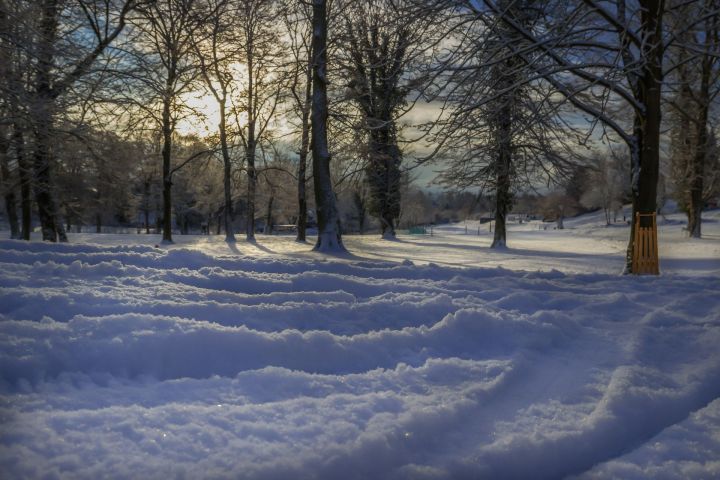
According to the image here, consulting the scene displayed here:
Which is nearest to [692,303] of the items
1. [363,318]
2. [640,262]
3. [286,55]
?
[363,318]

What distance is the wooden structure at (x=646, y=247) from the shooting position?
7602 mm

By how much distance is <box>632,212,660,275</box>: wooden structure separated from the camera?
7602 mm

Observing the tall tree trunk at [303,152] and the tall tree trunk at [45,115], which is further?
the tall tree trunk at [303,152]

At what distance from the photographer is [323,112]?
11.4 meters

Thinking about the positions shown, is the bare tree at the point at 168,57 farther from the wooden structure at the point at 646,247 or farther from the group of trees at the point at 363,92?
the wooden structure at the point at 646,247

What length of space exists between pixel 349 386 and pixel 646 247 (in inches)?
287

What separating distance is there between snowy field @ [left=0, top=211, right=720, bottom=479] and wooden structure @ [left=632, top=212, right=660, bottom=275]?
3.81m

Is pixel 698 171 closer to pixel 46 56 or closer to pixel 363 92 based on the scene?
pixel 363 92

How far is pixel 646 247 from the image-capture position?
7.68 meters

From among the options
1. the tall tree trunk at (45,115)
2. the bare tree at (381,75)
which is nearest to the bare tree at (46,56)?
the tall tree trunk at (45,115)

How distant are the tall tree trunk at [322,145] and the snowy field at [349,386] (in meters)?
7.71

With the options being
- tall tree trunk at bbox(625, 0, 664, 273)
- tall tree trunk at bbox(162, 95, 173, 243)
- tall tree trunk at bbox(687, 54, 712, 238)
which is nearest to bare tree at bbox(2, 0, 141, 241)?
tall tree trunk at bbox(162, 95, 173, 243)

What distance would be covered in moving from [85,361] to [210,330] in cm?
63

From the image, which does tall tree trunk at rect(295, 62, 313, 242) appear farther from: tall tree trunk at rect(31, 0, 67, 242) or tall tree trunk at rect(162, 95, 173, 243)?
tall tree trunk at rect(31, 0, 67, 242)
